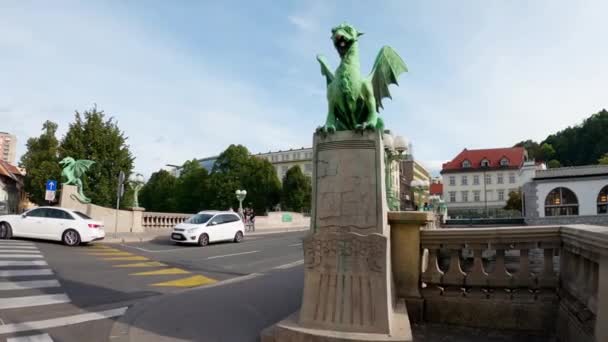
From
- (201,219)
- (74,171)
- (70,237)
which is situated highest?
(74,171)

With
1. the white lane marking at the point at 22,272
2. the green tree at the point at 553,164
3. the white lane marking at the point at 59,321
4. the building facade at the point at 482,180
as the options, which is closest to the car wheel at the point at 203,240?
the white lane marking at the point at 22,272

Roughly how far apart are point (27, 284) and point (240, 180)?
5014cm

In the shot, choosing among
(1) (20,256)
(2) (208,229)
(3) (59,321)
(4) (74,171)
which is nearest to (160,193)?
(4) (74,171)

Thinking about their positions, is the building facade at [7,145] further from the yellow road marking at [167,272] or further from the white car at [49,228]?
the yellow road marking at [167,272]

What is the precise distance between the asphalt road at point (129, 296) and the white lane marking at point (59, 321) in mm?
12

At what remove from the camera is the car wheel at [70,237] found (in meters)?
14.9

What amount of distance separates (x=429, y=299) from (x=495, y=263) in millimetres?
880

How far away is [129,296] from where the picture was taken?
7.15 metres

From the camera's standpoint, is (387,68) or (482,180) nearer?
(387,68)

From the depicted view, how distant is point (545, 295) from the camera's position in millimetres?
4379

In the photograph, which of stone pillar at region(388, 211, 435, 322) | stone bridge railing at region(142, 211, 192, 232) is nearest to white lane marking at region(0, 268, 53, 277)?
stone pillar at region(388, 211, 435, 322)

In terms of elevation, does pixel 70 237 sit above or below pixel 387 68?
below

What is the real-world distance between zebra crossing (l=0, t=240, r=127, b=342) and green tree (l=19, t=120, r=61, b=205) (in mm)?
31093

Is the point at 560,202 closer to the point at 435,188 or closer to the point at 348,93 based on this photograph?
the point at 348,93
